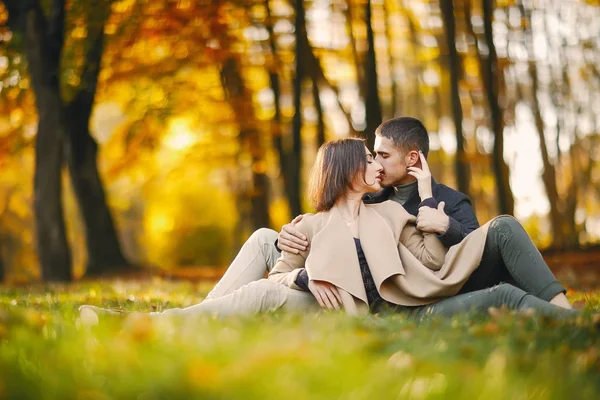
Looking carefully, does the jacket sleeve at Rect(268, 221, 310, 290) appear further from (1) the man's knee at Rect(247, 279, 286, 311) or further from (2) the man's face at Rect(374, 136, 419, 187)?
(2) the man's face at Rect(374, 136, 419, 187)

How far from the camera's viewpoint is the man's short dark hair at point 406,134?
5.66 m

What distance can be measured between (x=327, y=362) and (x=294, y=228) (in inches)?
103

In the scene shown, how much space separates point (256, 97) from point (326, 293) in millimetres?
16356

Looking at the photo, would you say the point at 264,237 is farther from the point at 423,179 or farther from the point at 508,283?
the point at 508,283

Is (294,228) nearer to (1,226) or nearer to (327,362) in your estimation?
(327,362)

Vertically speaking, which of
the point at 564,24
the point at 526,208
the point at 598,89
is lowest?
the point at 526,208

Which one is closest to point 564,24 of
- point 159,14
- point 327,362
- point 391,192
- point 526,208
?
point 526,208

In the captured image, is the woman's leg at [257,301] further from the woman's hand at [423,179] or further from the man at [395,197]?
the woman's hand at [423,179]

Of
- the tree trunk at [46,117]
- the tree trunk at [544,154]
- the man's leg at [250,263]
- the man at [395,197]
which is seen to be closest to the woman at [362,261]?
the man at [395,197]

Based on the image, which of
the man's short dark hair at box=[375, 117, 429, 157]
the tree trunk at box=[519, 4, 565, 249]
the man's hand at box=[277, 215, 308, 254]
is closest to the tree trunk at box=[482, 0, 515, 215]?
the tree trunk at box=[519, 4, 565, 249]

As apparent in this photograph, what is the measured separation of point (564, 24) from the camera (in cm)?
2261

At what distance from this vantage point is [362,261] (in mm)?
5113

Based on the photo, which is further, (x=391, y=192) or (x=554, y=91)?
(x=554, y=91)

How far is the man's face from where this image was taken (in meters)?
5.66
